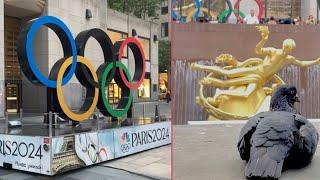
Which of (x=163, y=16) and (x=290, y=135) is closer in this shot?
(x=290, y=135)

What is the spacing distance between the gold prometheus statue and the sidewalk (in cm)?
534

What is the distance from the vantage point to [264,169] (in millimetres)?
5301

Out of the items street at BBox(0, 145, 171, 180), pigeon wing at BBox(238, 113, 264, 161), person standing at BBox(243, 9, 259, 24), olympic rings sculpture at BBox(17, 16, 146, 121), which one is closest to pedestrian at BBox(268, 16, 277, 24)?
person standing at BBox(243, 9, 259, 24)

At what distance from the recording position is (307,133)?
619 cm

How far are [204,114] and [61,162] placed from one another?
9.19 m

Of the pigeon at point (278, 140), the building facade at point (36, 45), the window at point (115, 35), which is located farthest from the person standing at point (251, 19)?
the window at point (115, 35)

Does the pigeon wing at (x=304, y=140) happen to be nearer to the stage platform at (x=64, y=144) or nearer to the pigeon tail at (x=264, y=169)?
the pigeon tail at (x=264, y=169)

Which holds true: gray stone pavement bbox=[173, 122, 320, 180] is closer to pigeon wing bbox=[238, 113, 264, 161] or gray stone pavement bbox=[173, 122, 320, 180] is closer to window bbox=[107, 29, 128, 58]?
pigeon wing bbox=[238, 113, 264, 161]

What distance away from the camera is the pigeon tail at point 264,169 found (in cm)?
521

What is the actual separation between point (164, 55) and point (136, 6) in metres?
6.66

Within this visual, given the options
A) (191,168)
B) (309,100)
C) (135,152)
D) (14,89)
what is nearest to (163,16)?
(14,89)

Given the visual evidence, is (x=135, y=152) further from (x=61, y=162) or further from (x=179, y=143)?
(x=61, y=162)

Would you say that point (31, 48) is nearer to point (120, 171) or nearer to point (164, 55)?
point (120, 171)

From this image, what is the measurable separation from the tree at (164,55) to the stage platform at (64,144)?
36861 millimetres
